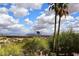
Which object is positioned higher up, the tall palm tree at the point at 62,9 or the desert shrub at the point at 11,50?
the tall palm tree at the point at 62,9

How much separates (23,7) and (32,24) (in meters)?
0.17

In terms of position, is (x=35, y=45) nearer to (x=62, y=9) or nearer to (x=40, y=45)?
(x=40, y=45)

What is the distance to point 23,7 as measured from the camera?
6.98 ft

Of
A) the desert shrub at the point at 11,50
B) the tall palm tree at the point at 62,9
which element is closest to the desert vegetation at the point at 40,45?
the desert shrub at the point at 11,50

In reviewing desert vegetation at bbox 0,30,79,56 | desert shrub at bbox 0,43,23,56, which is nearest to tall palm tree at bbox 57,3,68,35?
desert vegetation at bbox 0,30,79,56

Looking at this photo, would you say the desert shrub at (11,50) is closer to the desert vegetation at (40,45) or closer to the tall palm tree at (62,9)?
the desert vegetation at (40,45)

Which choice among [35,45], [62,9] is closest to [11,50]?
[35,45]

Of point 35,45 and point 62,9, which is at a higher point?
point 62,9

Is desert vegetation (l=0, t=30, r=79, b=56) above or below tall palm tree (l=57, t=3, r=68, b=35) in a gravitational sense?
below

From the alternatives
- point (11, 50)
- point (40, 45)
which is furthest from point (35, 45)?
point (11, 50)

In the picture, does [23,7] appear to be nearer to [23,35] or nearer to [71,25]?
[23,35]

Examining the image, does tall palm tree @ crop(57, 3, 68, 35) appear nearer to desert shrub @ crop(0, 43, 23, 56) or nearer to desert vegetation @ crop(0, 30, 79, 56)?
desert vegetation @ crop(0, 30, 79, 56)

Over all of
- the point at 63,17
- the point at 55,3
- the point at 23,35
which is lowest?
the point at 23,35

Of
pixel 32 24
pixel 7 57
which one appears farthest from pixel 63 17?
pixel 7 57
